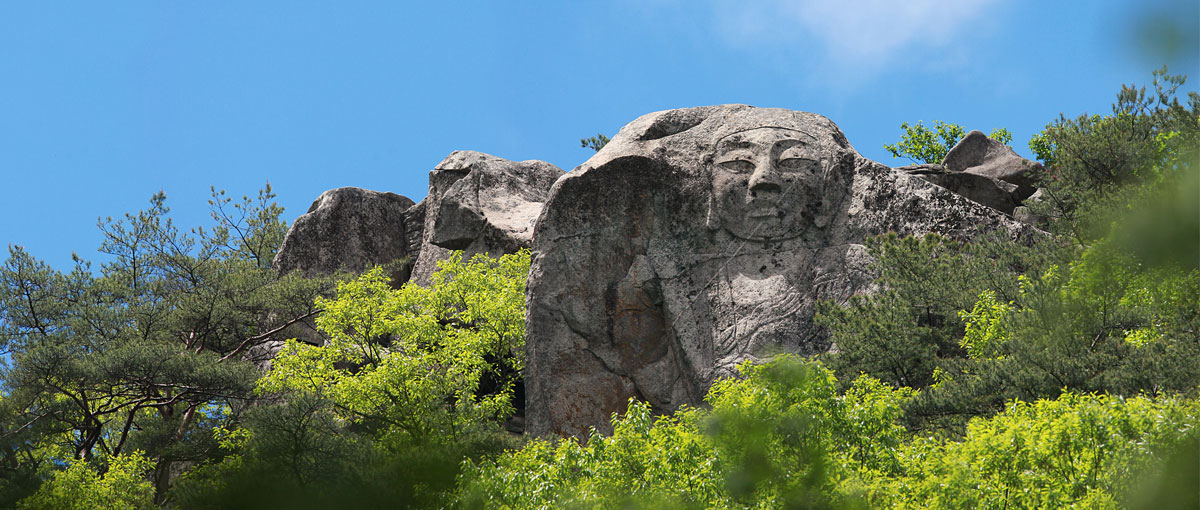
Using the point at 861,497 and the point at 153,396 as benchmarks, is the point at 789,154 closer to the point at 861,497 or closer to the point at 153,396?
the point at 861,497

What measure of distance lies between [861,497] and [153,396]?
1810 cm

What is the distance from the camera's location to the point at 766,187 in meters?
24.3

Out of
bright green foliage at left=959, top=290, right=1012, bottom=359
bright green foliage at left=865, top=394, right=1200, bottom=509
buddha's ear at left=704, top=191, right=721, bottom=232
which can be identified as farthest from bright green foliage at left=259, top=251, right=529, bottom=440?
bright green foliage at left=865, top=394, right=1200, bottom=509

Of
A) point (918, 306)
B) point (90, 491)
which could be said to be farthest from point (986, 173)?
point (90, 491)

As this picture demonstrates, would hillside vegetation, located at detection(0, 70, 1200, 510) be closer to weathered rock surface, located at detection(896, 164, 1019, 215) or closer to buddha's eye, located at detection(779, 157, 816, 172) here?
buddha's eye, located at detection(779, 157, 816, 172)

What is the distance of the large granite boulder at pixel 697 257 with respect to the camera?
2314 cm

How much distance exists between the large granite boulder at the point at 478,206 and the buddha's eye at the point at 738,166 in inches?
356

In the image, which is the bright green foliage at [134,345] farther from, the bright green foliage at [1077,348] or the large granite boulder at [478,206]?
the bright green foliage at [1077,348]

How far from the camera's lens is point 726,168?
981 inches

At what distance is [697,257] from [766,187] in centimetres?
221

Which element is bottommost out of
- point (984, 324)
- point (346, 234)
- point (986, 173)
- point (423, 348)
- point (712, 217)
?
point (984, 324)

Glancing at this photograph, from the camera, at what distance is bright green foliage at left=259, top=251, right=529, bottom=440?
24.6 meters

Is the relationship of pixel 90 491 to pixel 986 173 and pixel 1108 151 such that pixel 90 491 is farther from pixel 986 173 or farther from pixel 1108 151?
pixel 986 173

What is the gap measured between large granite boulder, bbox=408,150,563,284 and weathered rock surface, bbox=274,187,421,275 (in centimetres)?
91
